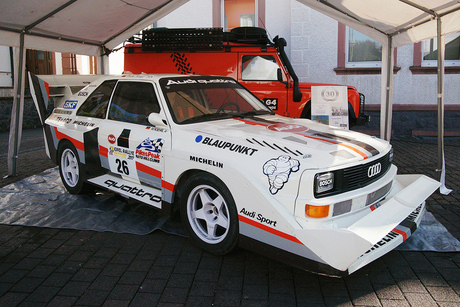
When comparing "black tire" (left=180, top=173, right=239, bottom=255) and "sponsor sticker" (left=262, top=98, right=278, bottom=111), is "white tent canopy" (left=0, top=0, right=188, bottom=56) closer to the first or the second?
"sponsor sticker" (left=262, top=98, right=278, bottom=111)

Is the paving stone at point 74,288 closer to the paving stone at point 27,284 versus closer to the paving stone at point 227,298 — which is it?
the paving stone at point 27,284

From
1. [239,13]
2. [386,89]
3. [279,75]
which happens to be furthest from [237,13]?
[386,89]

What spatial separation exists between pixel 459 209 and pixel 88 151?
4603 mm

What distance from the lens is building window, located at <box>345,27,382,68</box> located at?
11.1 m

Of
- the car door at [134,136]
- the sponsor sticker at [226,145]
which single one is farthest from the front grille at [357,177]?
the car door at [134,136]

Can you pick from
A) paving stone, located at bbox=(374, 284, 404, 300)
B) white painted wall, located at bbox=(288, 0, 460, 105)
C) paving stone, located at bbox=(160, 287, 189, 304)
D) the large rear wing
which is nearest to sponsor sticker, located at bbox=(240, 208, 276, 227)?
paving stone, located at bbox=(160, 287, 189, 304)

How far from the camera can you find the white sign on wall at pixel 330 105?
6219 mm

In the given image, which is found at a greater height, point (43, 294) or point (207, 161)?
point (207, 161)

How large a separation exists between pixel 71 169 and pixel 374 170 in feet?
12.8

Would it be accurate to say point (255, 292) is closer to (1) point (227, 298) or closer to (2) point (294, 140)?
(1) point (227, 298)

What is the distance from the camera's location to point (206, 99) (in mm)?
4383

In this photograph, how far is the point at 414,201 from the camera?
130 inches

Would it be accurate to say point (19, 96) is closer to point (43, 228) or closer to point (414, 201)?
point (43, 228)

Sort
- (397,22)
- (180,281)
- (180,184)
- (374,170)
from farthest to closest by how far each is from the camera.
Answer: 1. (397,22)
2. (180,184)
3. (374,170)
4. (180,281)
